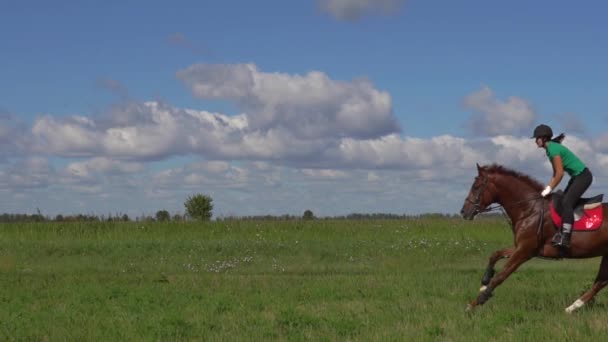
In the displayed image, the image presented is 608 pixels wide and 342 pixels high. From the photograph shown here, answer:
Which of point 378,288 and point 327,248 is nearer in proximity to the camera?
point 378,288

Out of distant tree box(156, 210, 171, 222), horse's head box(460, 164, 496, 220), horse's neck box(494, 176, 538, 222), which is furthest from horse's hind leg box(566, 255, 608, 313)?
distant tree box(156, 210, 171, 222)

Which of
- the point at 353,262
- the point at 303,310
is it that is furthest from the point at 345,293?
the point at 353,262

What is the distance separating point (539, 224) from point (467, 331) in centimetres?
420

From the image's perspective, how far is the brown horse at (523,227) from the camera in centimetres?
1447

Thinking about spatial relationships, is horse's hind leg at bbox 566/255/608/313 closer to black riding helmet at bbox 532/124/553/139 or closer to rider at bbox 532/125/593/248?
rider at bbox 532/125/593/248

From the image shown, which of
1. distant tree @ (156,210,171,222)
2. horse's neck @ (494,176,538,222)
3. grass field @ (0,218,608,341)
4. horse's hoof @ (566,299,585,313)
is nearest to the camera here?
grass field @ (0,218,608,341)

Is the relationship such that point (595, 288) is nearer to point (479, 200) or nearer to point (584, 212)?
point (584, 212)

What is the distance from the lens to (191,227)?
3972cm

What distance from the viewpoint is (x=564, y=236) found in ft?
47.3

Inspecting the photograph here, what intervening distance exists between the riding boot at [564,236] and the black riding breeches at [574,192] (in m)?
0.12

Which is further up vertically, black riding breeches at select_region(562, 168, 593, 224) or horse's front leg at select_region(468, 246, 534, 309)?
black riding breeches at select_region(562, 168, 593, 224)

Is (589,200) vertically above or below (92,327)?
above

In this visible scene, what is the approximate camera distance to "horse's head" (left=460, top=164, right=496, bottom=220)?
15.4 m

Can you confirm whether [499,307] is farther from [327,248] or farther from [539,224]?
[327,248]
